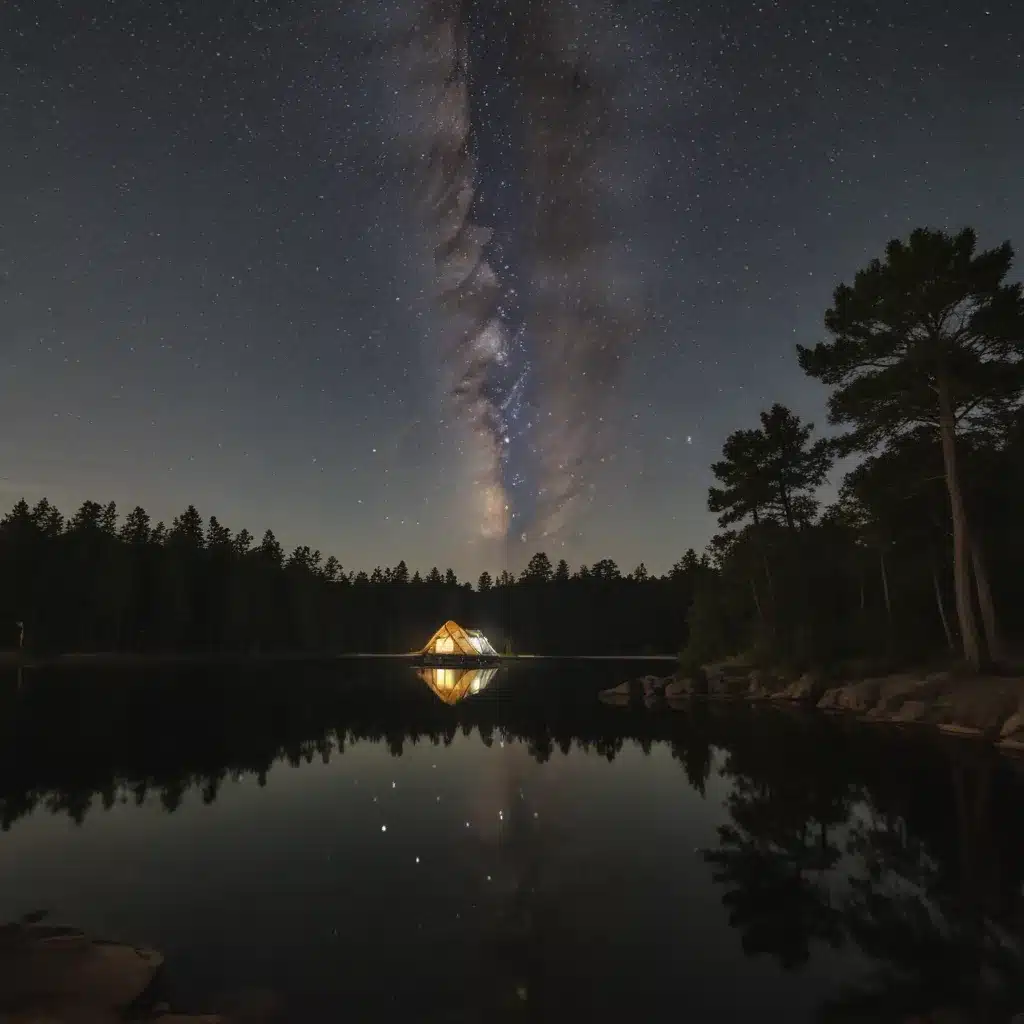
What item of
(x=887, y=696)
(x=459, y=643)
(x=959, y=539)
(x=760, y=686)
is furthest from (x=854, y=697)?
(x=459, y=643)

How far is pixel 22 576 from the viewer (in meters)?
74.1

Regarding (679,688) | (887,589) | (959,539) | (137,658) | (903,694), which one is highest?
(959,539)

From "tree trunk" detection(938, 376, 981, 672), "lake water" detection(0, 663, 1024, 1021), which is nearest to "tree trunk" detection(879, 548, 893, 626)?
"tree trunk" detection(938, 376, 981, 672)

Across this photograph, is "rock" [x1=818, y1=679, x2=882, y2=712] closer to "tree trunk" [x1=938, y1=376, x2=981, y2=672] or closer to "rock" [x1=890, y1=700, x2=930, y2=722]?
"rock" [x1=890, y1=700, x2=930, y2=722]

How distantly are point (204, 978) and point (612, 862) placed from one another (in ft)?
19.1

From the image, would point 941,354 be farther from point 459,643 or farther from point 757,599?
point 459,643

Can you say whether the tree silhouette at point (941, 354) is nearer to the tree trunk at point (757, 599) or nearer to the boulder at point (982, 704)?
the boulder at point (982, 704)

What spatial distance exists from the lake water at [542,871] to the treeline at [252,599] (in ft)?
122

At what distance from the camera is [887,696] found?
25.2 meters

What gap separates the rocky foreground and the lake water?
7.25ft

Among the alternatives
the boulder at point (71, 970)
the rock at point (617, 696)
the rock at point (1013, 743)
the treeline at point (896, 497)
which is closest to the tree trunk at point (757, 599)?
the treeline at point (896, 497)

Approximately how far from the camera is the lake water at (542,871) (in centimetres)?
654

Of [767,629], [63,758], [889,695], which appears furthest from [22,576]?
[889,695]

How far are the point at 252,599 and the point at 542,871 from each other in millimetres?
97524
